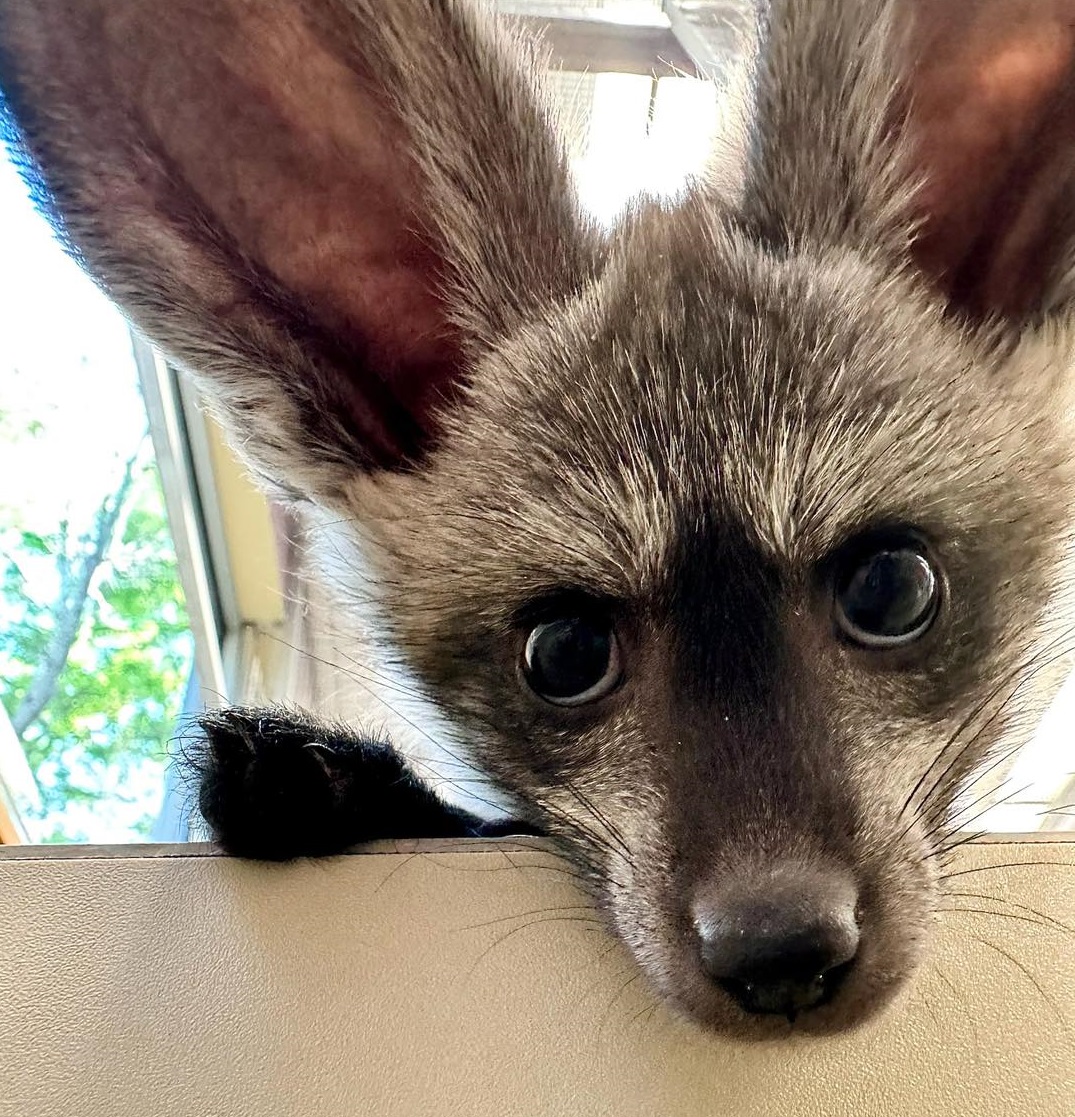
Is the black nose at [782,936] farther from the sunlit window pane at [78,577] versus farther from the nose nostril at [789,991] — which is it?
the sunlit window pane at [78,577]

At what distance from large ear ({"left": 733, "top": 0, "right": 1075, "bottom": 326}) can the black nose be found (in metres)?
0.63

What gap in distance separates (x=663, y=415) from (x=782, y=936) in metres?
0.46

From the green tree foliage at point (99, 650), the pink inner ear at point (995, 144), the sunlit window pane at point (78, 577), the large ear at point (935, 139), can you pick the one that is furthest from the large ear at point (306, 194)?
the green tree foliage at point (99, 650)

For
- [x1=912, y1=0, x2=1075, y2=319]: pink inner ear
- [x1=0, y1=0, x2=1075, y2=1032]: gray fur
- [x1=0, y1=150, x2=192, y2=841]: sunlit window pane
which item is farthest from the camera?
[x1=0, y1=150, x2=192, y2=841]: sunlit window pane

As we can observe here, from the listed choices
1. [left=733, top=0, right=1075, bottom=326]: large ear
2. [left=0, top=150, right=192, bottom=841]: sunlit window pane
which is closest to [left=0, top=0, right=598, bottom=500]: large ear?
[left=733, top=0, right=1075, bottom=326]: large ear

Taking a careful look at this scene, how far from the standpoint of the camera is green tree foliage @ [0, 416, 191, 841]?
1938mm

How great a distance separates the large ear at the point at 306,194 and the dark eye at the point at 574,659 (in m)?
0.28

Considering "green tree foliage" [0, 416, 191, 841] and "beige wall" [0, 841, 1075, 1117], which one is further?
"green tree foliage" [0, 416, 191, 841]

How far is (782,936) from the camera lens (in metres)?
0.81

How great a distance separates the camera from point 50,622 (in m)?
2.01

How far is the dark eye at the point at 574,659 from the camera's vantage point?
1.01 meters

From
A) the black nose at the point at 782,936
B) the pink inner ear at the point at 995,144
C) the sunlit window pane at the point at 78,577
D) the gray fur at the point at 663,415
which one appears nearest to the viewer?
the black nose at the point at 782,936

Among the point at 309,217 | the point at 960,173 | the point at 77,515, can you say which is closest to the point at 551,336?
the point at 309,217

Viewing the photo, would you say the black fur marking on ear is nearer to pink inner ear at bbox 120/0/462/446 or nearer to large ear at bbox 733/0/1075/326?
pink inner ear at bbox 120/0/462/446
